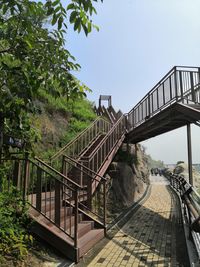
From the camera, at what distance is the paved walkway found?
17.7ft

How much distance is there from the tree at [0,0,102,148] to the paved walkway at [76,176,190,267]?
344 centimetres

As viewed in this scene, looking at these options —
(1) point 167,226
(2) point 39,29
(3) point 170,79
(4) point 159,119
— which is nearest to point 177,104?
(3) point 170,79

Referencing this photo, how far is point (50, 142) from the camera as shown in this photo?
41.3 feet

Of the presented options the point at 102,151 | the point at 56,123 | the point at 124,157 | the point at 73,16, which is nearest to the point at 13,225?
the point at 73,16

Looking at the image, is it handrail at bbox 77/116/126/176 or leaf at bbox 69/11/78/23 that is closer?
leaf at bbox 69/11/78/23

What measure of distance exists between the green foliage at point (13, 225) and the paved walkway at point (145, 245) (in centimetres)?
132

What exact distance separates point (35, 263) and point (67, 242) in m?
0.84

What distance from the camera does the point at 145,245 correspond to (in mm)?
6504

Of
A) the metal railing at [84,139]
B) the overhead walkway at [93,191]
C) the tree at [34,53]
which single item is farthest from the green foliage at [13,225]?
the metal railing at [84,139]

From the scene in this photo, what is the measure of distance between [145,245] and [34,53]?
202 inches

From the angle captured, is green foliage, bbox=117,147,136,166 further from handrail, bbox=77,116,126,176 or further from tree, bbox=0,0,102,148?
tree, bbox=0,0,102,148

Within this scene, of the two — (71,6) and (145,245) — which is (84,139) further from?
(71,6)

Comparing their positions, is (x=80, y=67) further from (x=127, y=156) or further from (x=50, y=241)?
(x=127, y=156)

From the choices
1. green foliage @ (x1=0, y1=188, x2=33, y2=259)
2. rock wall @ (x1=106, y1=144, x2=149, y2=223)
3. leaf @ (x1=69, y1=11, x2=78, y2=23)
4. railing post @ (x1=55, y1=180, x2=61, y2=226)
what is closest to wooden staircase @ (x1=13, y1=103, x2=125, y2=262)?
railing post @ (x1=55, y1=180, x2=61, y2=226)
